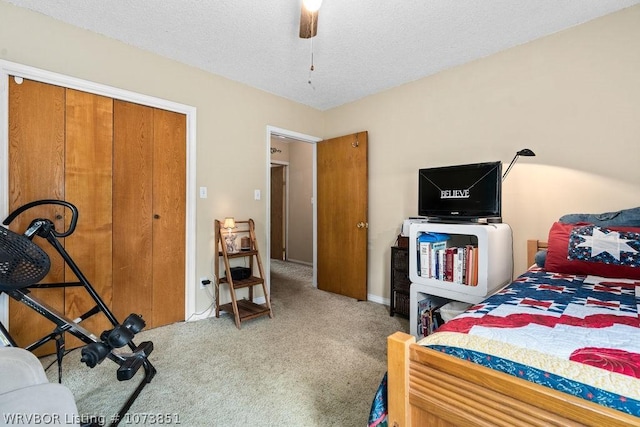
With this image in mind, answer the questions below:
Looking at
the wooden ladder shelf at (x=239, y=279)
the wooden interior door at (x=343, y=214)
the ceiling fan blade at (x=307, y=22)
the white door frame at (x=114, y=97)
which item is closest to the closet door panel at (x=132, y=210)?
the white door frame at (x=114, y=97)

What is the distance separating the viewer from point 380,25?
2111 millimetres

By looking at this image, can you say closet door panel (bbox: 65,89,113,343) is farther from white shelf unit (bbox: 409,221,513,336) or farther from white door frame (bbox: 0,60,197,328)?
white shelf unit (bbox: 409,221,513,336)

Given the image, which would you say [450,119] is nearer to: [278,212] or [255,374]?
[255,374]

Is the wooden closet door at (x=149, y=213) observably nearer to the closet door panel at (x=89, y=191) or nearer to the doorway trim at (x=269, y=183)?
the closet door panel at (x=89, y=191)

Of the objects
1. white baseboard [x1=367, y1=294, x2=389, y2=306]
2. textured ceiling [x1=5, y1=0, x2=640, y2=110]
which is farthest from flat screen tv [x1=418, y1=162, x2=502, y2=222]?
white baseboard [x1=367, y1=294, x2=389, y2=306]

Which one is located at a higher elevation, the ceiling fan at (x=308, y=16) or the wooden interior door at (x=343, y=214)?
the ceiling fan at (x=308, y=16)

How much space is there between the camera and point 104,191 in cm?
231

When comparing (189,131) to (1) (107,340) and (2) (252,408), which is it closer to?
(1) (107,340)

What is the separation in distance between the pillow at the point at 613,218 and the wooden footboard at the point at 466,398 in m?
1.79

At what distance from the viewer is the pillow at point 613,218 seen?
178cm

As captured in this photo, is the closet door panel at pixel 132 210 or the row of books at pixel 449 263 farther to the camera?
the closet door panel at pixel 132 210

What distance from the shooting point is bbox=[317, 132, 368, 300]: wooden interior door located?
3366mm

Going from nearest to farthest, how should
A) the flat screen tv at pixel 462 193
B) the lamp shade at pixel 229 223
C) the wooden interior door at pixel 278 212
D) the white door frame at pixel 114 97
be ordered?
the white door frame at pixel 114 97, the flat screen tv at pixel 462 193, the lamp shade at pixel 229 223, the wooden interior door at pixel 278 212

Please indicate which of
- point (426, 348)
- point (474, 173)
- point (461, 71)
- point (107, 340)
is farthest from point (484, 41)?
point (107, 340)
